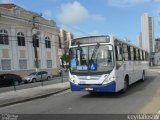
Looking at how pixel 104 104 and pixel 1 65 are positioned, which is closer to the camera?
pixel 104 104

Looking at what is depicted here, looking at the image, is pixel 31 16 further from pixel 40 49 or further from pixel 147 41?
pixel 147 41

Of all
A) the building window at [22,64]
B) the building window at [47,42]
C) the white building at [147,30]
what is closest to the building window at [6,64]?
the building window at [22,64]

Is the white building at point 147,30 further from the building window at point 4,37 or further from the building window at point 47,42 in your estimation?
the building window at point 4,37

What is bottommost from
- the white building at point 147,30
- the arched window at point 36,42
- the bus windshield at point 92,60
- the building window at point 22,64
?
the building window at point 22,64

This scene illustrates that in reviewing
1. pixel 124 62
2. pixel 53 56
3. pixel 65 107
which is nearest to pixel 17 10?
pixel 53 56

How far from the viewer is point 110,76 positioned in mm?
14633

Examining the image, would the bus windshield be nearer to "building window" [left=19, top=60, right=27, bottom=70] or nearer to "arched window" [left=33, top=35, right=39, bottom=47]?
"building window" [left=19, top=60, right=27, bottom=70]

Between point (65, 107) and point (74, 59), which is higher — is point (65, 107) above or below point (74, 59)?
below

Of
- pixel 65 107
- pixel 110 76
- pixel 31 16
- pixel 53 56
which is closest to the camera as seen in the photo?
pixel 65 107

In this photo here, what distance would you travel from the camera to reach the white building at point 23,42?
48.8 meters

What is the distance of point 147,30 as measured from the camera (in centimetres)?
11225

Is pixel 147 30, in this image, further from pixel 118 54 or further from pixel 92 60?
pixel 92 60

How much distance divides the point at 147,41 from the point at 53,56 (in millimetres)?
61263

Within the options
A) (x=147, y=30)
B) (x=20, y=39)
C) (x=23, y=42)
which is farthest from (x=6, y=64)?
(x=147, y=30)
